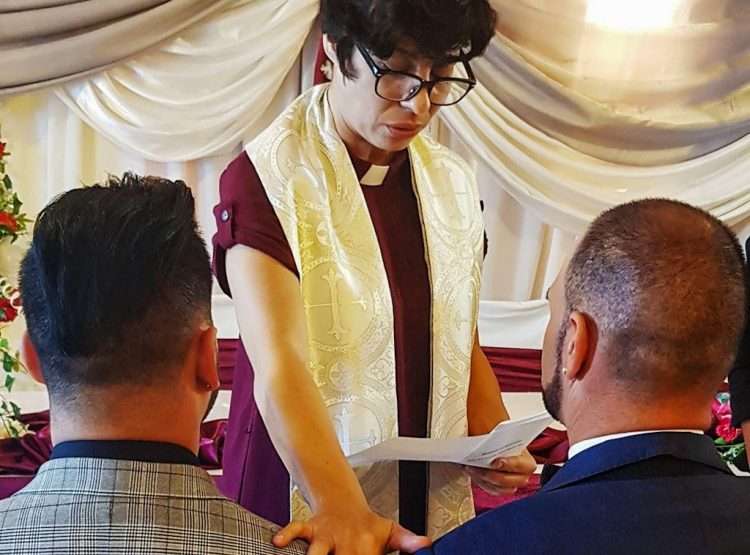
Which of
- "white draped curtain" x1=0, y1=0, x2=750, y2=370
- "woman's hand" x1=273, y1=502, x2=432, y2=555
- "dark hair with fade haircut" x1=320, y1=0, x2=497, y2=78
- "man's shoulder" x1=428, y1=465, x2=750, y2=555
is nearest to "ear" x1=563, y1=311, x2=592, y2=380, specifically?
"man's shoulder" x1=428, y1=465, x2=750, y2=555

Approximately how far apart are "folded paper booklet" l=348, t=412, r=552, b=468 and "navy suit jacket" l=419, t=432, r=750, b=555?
0.18 meters

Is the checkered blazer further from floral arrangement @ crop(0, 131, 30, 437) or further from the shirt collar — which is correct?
floral arrangement @ crop(0, 131, 30, 437)

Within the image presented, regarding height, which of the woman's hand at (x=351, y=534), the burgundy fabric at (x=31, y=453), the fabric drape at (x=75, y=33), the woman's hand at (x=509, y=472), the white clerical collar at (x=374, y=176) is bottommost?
the burgundy fabric at (x=31, y=453)

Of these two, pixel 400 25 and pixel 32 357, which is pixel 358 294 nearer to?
pixel 400 25

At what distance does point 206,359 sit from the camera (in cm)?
91

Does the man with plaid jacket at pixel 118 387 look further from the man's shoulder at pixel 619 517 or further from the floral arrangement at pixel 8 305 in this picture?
the floral arrangement at pixel 8 305

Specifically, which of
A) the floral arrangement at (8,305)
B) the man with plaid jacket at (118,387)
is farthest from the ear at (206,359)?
the floral arrangement at (8,305)

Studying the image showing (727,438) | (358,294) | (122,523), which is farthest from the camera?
(727,438)

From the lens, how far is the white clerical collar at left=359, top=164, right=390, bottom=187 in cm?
139

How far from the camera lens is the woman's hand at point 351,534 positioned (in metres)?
0.97

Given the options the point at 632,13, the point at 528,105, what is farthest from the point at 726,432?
the point at 632,13

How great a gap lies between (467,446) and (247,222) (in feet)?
1.35

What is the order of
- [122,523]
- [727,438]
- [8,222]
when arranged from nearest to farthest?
[122,523], [727,438], [8,222]

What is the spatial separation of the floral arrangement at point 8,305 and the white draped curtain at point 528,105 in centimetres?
20
